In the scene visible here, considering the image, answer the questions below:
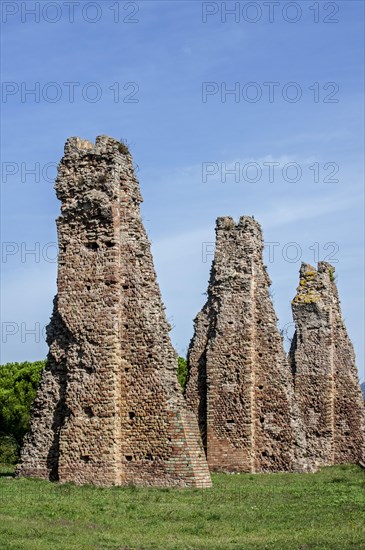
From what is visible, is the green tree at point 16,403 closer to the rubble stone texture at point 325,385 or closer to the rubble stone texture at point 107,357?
the rubble stone texture at point 325,385

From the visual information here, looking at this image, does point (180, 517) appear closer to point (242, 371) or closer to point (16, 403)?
point (242, 371)

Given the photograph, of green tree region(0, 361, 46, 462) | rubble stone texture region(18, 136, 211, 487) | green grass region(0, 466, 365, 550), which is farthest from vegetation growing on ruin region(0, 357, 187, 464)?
green grass region(0, 466, 365, 550)

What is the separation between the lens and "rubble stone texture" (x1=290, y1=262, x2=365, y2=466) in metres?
35.7

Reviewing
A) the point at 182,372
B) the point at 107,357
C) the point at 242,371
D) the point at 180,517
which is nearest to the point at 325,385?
the point at 242,371

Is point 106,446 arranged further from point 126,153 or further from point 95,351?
point 126,153

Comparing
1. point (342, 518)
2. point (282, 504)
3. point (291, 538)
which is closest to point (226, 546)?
point (291, 538)

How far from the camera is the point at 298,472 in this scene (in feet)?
91.7

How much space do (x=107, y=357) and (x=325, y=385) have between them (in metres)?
16.3

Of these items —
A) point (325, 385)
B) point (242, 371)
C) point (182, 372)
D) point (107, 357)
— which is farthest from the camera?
point (182, 372)

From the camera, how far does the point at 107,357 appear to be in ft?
70.2

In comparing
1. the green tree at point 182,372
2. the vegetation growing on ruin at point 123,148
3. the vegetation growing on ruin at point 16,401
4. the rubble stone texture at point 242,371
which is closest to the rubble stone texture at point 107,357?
the vegetation growing on ruin at point 123,148

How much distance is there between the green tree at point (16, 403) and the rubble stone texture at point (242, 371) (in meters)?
13.4

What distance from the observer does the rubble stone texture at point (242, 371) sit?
28.5m

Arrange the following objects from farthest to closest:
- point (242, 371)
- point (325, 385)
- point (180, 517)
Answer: point (325, 385) < point (242, 371) < point (180, 517)
